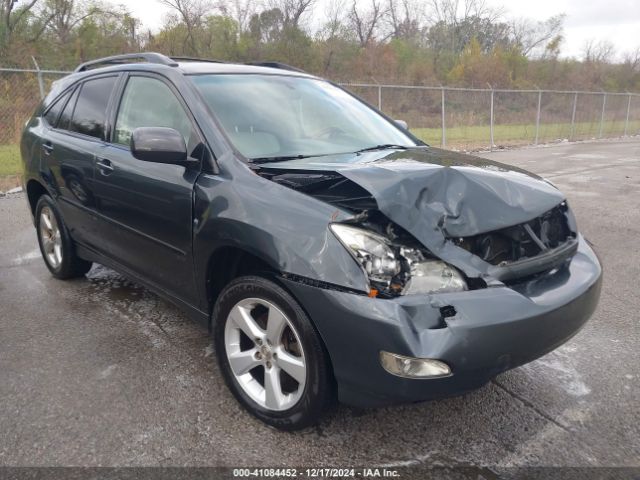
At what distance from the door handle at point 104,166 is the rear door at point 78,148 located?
121 millimetres

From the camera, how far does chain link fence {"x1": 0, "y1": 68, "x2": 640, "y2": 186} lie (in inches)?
692

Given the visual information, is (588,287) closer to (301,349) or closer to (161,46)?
(301,349)

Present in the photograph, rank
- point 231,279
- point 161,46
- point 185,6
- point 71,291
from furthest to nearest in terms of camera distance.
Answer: point 185,6 < point 161,46 < point 71,291 < point 231,279

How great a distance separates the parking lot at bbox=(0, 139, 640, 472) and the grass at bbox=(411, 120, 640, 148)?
570 inches

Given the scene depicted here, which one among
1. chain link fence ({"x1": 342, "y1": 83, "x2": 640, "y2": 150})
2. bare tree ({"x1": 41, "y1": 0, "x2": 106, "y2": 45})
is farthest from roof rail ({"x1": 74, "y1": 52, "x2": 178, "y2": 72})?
bare tree ({"x1": 41, "y1": 0, "x2": 106, "y2": 45})

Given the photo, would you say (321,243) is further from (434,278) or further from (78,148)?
(78,148)

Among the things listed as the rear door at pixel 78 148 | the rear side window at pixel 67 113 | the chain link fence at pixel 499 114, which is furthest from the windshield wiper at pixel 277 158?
the chain link fence at pixel 499 114

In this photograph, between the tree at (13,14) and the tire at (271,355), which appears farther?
the tree at (13,14)

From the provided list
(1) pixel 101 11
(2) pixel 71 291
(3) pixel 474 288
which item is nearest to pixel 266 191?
(3) pixel 474 288

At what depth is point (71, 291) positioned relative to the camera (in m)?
4.31

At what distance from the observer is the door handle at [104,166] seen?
3420 mm

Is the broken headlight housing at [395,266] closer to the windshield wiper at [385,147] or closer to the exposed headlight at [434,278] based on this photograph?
the exposed headlight at [434,278]

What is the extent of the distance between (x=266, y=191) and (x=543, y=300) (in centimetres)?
128

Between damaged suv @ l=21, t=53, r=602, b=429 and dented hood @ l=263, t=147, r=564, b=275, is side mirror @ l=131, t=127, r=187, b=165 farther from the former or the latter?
dented hood @ l=263, t=147, r=564, b=275
